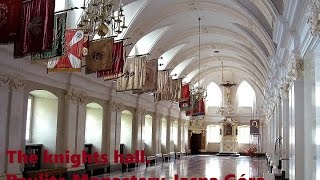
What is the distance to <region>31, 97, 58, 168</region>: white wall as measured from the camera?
15.8 metres

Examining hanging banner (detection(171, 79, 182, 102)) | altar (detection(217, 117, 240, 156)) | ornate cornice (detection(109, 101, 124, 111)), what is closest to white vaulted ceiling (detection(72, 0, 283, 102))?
hanging banner (detection(171, 79, 182, 102))

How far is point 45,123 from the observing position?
1583 cm

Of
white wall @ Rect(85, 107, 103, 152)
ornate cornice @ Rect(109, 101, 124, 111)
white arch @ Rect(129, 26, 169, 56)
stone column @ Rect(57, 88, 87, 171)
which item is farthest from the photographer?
white arch @ Rect(129, 26, 169, 56)

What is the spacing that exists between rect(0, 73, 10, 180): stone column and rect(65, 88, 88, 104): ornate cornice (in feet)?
12.6

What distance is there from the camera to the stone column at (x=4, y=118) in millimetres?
12211

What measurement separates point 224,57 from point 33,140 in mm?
20502

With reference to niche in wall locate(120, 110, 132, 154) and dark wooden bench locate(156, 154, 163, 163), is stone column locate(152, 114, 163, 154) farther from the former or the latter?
niche in wall locate(120, 110, 132, 154)

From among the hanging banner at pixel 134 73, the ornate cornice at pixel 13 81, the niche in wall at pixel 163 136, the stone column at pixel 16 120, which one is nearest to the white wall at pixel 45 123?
the stone column at pixel 16 120

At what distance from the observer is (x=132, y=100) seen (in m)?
23.8

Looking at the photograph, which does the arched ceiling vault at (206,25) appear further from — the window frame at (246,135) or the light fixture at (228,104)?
the window frame at (246,135)

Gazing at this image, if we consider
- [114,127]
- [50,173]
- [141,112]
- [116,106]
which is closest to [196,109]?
[141,112]

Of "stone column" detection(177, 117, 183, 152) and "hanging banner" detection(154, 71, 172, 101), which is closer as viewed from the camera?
"hanging banner" detection(154, 71, 172, 101)

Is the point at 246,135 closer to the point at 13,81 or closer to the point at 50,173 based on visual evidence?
the point at 50,173

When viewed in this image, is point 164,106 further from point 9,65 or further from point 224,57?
Answer: point 9,65
